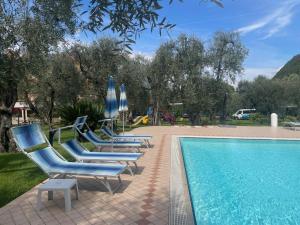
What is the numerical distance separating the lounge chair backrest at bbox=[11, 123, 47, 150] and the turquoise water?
3.34 metres

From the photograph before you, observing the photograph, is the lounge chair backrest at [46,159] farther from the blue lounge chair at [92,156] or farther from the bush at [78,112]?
the bush at [78,112]

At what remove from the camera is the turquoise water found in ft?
17.7

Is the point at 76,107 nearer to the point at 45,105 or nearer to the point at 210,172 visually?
the point at 210,172

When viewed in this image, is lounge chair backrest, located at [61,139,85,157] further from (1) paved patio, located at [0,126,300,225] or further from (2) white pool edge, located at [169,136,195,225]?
(2) white pool edge, located at [169,136,195,225]

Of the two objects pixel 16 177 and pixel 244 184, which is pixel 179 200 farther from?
pixel 16 177

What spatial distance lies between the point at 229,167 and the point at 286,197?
292cm

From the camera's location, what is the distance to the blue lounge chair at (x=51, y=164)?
562 centimetres

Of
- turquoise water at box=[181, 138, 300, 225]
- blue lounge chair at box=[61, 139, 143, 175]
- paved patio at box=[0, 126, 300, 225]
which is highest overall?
blue lounge chair at box=[61, 139, 143, 175]

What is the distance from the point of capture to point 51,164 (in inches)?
236

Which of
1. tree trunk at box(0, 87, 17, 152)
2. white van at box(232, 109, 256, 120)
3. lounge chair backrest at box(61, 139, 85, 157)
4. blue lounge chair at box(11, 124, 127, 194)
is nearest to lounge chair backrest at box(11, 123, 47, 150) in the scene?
blue lounge chair at box(11, 124, 127, 194)

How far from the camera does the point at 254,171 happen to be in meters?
8.83

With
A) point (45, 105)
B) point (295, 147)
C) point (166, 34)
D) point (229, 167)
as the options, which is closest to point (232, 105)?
A: point (45, 105)

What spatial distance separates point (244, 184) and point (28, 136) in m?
5.05

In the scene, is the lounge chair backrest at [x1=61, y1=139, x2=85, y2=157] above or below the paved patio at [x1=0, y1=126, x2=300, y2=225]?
above
